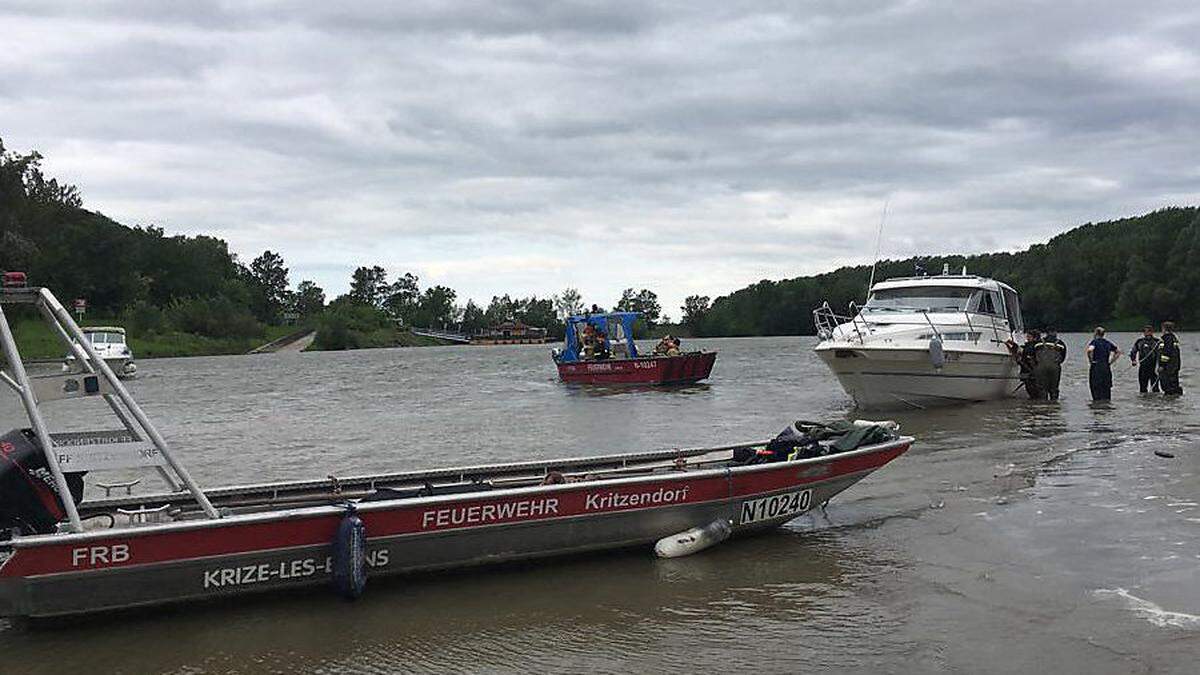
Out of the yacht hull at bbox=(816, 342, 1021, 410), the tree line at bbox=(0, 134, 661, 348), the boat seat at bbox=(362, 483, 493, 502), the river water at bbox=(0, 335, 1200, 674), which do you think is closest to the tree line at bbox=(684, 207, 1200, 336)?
the tree line at bbox=(0, 134, 661, 348)

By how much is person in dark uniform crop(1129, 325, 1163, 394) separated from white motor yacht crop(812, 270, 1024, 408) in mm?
3299

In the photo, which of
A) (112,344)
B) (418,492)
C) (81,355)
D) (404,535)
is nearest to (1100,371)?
(418,492)

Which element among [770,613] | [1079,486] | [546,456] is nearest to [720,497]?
[770,613]

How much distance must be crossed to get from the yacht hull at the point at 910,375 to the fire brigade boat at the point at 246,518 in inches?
479

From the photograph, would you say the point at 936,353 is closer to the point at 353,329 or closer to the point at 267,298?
the point at 353,329

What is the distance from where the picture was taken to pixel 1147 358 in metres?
24.2

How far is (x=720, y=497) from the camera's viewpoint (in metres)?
9.30

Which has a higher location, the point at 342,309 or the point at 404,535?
the point at 342,309

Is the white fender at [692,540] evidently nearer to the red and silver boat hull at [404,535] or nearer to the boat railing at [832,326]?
the red and silver boat hull at [404,535]

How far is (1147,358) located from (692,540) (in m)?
19.6

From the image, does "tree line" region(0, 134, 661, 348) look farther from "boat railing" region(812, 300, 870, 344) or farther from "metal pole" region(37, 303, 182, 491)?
"metal pole" region(37, 303, 182, 491)

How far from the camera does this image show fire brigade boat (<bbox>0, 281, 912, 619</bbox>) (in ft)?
23.4

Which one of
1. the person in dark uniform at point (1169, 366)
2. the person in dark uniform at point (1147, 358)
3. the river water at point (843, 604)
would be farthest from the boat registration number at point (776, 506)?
the person in dark uniform at point (1147, 358)

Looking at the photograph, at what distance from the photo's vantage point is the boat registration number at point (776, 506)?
31.3ft
